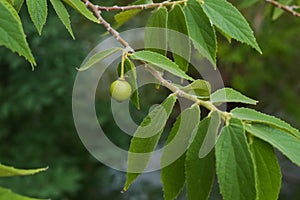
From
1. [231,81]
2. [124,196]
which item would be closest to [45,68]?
[124,196]

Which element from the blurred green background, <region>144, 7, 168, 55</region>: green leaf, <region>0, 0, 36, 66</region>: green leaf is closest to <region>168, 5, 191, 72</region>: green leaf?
<region>144, 7, 168, 55</region>: green leaf

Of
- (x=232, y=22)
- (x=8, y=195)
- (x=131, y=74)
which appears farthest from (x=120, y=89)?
(x=8, y=195)

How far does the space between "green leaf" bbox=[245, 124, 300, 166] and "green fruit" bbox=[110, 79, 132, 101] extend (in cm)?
12

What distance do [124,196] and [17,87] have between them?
477 mm

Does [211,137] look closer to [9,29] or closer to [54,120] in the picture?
[9,29]

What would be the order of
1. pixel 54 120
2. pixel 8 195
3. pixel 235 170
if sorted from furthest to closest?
pixel 54 120
pixel 235 170
pixel 8 195

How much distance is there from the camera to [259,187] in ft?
1.41

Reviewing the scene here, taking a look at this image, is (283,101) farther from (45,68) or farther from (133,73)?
(133,73)

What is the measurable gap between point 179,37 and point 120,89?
3.8 inches

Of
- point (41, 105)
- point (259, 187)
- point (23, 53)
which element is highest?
point (23, 53)

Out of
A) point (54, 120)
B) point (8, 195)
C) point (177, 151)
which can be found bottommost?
point (54, 120)

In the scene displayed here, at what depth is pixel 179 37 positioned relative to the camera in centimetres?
55

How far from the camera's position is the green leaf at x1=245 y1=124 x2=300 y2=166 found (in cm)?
42

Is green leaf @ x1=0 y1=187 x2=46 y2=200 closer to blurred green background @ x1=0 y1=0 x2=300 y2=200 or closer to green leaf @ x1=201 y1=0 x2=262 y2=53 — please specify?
green leaf @ x1=201 y1=0 x2=262 y2=53
